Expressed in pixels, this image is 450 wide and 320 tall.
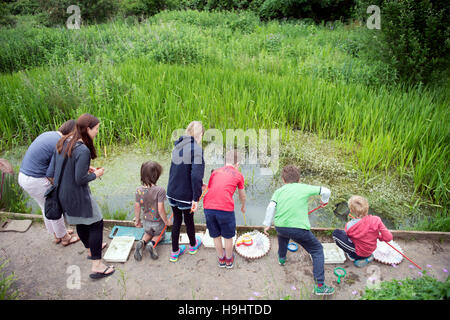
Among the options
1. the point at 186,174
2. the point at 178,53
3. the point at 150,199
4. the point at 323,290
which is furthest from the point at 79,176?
the point at 178,53

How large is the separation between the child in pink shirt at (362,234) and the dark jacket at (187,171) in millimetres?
1447

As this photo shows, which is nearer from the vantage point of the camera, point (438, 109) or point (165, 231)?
point (165, 231)

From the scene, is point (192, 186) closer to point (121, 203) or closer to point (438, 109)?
point (121, 203)

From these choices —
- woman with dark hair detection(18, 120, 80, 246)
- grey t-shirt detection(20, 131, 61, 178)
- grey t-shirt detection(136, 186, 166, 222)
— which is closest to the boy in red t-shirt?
grey t-shirt detection(136, 186, 166, 222)

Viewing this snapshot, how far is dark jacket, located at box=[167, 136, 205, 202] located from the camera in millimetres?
2447

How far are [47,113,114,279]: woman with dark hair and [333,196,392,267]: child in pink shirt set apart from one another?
2.36 m

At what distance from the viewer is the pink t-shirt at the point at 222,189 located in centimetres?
246

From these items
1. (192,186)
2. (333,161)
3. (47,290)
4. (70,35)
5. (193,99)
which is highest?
(70,35)

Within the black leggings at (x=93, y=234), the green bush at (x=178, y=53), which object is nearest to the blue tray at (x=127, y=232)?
the black leggings at (x=93, y=234)

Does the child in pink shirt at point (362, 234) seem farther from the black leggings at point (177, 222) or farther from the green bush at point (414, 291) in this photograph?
the black leggings at point (177, 222)

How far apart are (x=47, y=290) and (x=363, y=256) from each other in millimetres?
2928

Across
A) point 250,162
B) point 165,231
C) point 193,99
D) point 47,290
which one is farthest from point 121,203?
point 193,99

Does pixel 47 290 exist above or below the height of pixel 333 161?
below

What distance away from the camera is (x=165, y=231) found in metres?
3.20
